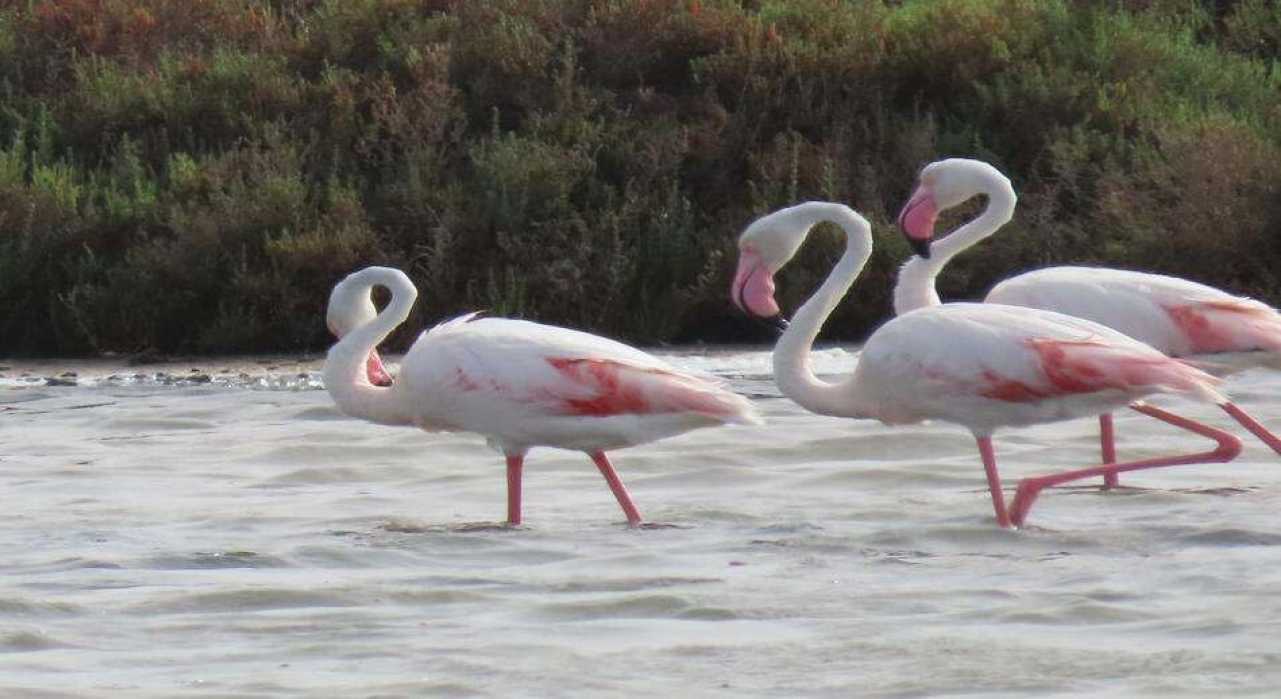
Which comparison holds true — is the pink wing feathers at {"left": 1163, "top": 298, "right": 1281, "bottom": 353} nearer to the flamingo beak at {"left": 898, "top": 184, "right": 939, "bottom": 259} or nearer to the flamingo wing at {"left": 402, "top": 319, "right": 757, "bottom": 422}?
the flamingo beak at {"left": 898, "top": 184, "right": 939, "bottom": 259}

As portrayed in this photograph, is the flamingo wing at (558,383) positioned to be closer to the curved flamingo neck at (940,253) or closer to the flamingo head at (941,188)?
the curved flamingo neck at (940,253)

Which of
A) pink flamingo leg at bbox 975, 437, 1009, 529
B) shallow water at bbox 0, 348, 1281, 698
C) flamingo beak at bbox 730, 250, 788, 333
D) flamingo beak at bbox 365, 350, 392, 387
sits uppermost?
flamingo beak at bbox 730, 250, 788, 333

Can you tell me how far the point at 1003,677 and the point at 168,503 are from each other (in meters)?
3.87

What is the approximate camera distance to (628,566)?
6816 millimetres

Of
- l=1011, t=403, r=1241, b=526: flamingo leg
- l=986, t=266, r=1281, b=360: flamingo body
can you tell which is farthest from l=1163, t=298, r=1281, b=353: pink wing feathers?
l=1011, t=403, r=1241, b=526: flamingo leg

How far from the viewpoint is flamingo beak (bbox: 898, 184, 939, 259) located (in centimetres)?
805

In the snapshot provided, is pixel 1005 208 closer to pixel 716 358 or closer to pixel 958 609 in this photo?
pixel 958 609

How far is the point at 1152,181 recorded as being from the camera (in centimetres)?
1229

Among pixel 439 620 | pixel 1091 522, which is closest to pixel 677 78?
pixel 1091 522

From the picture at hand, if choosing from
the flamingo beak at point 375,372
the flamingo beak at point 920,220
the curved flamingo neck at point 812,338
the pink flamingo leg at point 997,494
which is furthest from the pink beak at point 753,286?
the flamingo beak at point 375,372

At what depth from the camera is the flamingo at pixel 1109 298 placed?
784 centimetres

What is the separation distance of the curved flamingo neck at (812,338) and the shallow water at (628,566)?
16.7 inches

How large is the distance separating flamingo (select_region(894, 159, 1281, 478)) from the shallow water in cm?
50

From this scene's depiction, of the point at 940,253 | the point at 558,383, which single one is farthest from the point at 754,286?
the point at 558,383
